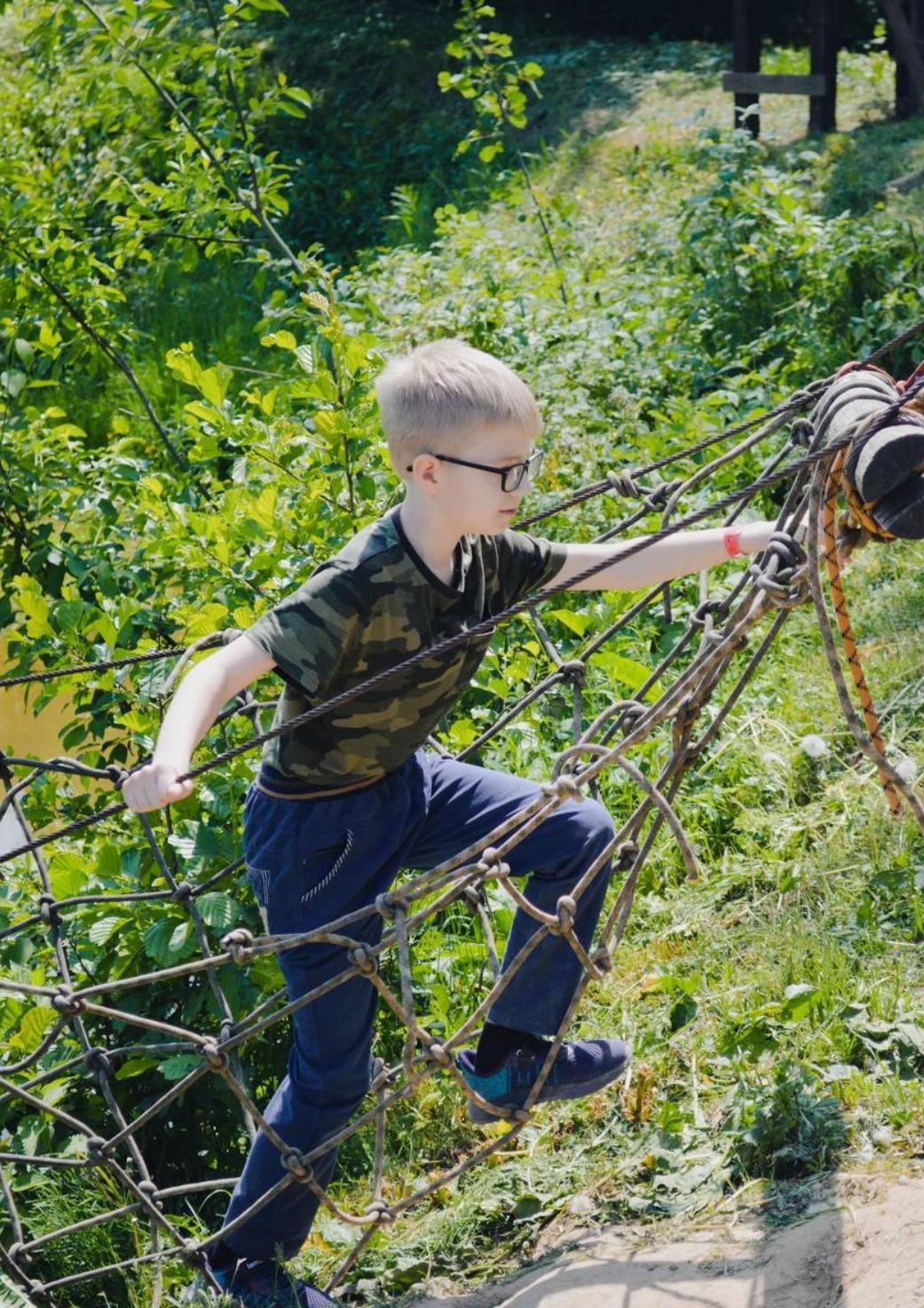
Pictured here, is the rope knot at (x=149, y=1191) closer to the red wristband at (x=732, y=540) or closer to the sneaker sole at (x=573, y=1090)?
the sneaker sole at (x=573, y=1090)

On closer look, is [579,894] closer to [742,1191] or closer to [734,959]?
[742,1191]

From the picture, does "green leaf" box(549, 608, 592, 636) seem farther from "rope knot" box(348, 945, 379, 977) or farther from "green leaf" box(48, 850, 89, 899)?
"rope knot" box(348, 945, 379, 977)

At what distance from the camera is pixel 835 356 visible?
5.48 metres

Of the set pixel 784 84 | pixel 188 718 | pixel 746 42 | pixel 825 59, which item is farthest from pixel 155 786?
pixel 746 42

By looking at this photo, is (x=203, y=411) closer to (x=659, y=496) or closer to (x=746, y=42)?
(x=659, y=496)

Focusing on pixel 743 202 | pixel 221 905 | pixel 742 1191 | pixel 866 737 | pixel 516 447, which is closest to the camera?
pixel 866 737

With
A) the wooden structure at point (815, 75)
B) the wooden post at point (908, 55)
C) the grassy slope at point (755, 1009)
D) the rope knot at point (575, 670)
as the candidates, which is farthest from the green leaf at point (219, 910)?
the wooden structure at point (815, 75)

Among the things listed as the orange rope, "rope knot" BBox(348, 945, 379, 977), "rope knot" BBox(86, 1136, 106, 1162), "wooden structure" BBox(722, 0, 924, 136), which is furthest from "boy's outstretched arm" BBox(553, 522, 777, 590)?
"wooden structure" BBox(722, 0, 924, 136)

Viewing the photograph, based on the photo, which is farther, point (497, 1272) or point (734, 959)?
point (734, 959)

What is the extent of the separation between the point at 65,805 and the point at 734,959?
1464 millimetres

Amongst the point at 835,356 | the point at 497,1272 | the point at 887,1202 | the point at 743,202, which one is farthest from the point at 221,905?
the point at 743,202

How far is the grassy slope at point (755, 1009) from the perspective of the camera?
8.63 feet

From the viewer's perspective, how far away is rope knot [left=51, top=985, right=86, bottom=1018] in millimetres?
2369

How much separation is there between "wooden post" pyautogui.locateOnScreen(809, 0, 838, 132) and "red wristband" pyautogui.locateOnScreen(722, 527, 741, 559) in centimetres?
660
